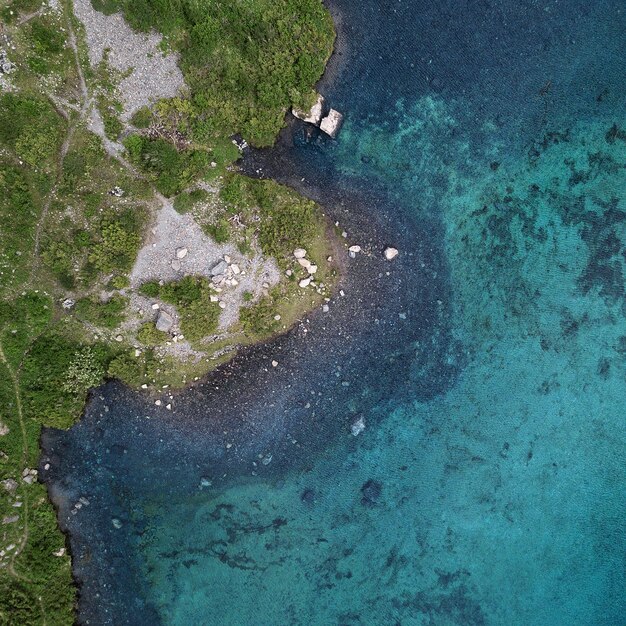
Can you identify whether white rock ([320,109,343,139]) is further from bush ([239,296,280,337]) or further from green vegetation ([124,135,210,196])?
bush ([239,296,280,337])

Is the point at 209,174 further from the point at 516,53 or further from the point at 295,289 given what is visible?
the point at 516,53

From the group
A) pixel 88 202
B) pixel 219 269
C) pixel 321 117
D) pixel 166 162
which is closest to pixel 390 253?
pixel 321 117

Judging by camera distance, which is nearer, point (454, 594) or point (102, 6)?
point (102, 6)

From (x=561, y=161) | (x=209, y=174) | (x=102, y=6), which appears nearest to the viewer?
(x=102, y=6)

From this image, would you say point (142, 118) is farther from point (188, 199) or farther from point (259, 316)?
point (259, 316)

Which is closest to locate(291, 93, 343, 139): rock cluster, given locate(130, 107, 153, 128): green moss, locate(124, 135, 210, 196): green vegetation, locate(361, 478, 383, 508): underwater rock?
locate(124, 135, 210, 196): green vegetation

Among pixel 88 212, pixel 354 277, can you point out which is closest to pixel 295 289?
pixel 354 277

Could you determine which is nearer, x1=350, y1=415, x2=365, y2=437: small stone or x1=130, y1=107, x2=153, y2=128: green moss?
x1=130, y1=107, x2=153, y2=128: green moss
